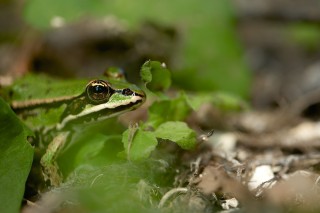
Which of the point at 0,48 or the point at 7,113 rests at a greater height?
the point at 7,113

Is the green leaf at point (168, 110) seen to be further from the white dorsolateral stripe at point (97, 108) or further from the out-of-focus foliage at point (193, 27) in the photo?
the out-of-focus foliage at point (193, 27)

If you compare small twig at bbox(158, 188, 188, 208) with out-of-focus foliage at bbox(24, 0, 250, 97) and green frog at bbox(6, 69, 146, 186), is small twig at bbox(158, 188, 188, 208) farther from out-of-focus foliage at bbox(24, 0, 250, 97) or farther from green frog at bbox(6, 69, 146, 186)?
out-of-focus foliage at bbox(24, 0, 250, 97)

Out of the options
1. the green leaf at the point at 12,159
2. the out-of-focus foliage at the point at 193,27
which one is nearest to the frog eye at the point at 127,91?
the green leaf at the point at 12,159

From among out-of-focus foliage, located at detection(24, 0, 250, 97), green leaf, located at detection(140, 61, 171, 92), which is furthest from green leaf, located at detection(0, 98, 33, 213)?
out-of-focus foliage, located at detection(24, 0, 250, 97)

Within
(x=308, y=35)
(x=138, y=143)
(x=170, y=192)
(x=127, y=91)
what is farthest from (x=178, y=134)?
(x=308, y=35)

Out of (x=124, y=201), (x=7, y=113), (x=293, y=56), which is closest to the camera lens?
(x=124, y=201)

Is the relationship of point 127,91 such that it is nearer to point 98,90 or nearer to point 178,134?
point 98,90

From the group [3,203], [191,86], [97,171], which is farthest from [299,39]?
[3,203]

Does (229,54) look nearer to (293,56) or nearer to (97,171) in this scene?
(293,56)
